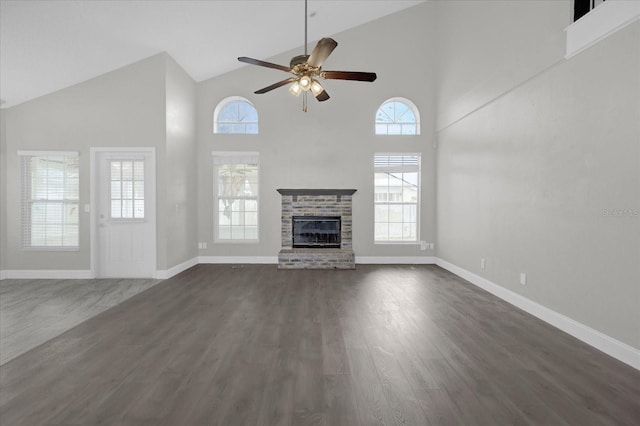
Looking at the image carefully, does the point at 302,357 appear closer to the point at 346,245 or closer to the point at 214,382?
the point at 214,382

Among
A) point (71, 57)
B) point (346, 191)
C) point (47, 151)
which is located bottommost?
point (346, 191)

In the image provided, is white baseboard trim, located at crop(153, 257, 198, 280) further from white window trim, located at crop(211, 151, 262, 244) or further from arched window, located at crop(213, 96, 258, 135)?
arched window, located at crop(213, 96, 258, 135)

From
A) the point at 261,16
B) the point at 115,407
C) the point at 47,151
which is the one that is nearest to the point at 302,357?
the point at 115,407

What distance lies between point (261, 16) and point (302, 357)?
516 centimetres

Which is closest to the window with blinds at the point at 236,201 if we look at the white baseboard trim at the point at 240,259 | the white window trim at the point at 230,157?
the white window trim at the point at 230,157

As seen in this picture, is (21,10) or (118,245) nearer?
(21,10)

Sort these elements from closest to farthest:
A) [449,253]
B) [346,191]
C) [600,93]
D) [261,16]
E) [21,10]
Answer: [600,93] → [21,10] → [261,16] → [449,253] → [346,191]

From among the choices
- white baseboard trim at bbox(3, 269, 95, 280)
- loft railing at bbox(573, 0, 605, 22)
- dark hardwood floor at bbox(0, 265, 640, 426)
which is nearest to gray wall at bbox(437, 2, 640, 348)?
loft railing at bbox(573, 0, 605, 22)

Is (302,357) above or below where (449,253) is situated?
below

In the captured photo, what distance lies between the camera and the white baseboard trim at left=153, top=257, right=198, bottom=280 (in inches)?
207

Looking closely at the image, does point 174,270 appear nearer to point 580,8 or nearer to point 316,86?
point 316,86

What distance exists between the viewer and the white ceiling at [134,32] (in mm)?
3971

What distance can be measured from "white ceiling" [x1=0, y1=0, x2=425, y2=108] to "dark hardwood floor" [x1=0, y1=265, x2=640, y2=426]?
3.69m

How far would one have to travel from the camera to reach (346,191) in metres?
6.54
